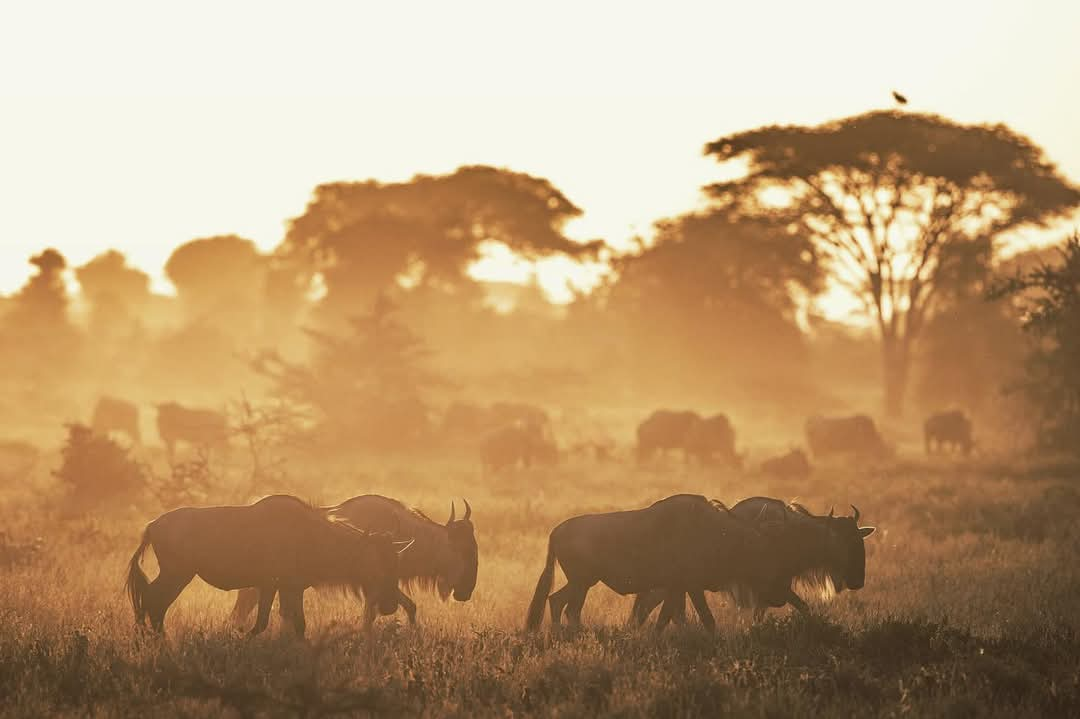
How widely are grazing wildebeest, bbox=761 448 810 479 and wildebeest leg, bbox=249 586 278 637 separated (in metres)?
14.3

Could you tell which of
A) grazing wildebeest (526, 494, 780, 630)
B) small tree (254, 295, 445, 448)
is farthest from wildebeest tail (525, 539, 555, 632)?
small tree (254, 295, 445, 448)

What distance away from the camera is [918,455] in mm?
26781

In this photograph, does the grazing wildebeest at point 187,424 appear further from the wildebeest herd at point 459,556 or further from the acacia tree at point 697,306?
the acacia tree at point 697,306

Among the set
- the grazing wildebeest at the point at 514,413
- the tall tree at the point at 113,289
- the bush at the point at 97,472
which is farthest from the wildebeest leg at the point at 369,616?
the tall tree at the point at 113,289

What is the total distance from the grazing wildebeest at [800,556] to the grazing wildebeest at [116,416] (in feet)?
74.4

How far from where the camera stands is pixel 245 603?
10023 mm

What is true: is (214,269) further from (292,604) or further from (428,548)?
(292,604)

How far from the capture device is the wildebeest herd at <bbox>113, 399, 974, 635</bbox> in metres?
9.02

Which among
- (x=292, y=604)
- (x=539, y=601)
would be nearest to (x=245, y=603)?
(x=292, y=604)

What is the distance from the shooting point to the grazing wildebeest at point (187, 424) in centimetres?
2545

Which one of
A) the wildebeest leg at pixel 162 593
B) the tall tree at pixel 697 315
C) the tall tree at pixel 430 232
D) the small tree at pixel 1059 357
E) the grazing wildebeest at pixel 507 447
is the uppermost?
the tall tree at pixel 430 232

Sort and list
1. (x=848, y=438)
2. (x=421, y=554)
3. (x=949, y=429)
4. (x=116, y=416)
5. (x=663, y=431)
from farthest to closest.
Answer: (x=116, y=416) < (x=949, y=429) < (x=848, y=438) < (x=663, y=431) < (x=421, y=554)

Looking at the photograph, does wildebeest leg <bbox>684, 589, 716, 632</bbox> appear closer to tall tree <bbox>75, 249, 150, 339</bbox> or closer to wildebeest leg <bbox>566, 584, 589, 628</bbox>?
wildebeest leg <bbox>566, 584, 589, 628</bbox>

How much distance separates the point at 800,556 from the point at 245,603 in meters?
5.50
